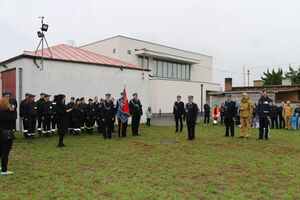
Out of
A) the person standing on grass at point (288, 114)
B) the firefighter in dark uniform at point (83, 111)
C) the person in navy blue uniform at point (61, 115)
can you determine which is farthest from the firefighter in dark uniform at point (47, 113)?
the person standing on grass at point (288, 114)

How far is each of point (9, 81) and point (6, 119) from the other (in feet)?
38.5

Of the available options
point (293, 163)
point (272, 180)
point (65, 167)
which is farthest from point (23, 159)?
point (293, 163)

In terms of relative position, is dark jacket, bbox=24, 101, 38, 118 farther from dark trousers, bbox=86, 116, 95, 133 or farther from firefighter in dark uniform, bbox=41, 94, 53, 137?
dark trousers, bbox=86, 116, 95, 133

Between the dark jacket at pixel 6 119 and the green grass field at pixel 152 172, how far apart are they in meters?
1.23

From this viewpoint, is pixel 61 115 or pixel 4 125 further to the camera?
pixel 61 115

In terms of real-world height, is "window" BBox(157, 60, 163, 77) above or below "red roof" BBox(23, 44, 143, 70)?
above

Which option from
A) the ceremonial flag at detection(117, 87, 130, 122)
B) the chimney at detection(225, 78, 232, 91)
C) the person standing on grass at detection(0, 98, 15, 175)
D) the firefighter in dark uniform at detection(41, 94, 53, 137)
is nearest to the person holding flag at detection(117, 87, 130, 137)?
the ceremonial flag at detection(117, 87, 130, 122)

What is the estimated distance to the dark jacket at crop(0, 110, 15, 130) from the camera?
6410 millimetres

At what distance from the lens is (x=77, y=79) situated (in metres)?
18.2

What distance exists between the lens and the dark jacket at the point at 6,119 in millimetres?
6410

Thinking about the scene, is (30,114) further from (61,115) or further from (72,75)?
(72,75)

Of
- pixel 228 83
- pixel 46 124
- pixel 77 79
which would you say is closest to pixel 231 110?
pixel 46 124

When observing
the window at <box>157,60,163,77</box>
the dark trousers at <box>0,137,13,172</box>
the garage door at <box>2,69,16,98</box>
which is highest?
the window at <box>157,60,163,77</box>

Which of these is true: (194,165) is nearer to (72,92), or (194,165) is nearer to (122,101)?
(122,101)
